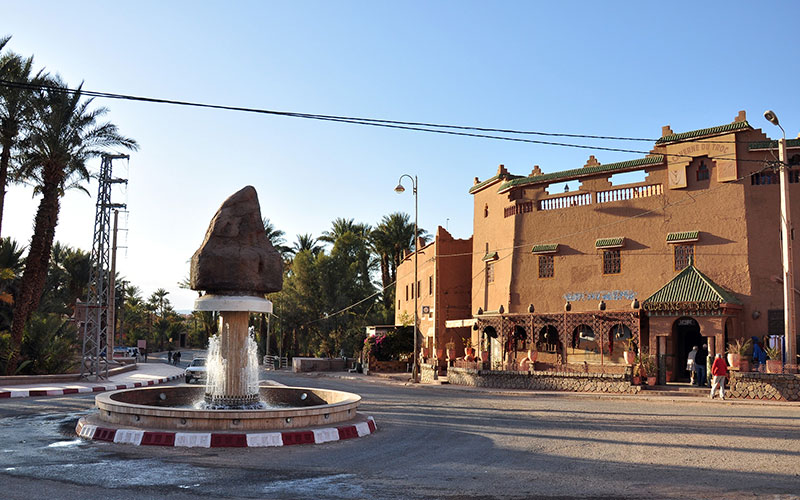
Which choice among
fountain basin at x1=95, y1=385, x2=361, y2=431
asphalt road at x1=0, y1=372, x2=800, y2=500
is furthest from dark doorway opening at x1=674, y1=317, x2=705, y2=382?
fountain basin at x1=95, y1=385, x2=361, y2=431

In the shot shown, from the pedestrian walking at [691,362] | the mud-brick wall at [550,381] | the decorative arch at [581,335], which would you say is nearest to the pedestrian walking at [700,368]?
the pedestrian walking at [691,362]

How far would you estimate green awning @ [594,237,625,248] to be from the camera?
3091 cm

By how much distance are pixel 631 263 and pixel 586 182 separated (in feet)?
14.9

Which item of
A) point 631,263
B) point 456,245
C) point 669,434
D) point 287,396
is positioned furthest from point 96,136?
point 669,434

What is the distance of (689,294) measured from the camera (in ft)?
92.0

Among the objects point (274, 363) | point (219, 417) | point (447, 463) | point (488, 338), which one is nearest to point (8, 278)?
point (274, 363)

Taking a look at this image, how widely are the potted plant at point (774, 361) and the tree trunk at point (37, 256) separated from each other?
1133 inches

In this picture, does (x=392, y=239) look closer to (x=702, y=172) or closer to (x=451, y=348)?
(x=451, y=348)

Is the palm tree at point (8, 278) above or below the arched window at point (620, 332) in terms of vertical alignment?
above

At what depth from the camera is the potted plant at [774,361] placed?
23984 millimetres

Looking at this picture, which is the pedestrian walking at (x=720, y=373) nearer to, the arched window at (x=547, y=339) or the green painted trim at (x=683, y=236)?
the green painted trim at (x=683, y=236)

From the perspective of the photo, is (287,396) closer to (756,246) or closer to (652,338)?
(652,338)

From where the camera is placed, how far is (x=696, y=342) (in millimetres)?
30250

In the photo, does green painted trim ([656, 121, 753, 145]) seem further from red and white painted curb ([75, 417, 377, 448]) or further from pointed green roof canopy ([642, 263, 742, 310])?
red and white painted curb ([75, 417, 377, 448])
